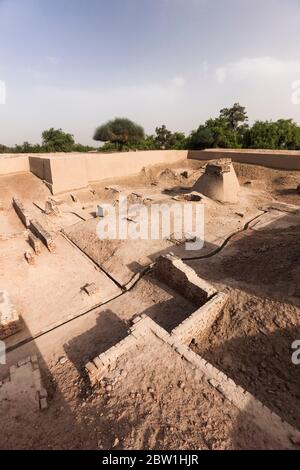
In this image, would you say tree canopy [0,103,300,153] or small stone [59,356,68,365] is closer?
small stone [59,356,68,365]

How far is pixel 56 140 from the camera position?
31.4 meters

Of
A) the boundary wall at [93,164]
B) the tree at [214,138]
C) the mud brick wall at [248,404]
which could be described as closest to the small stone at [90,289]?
the mud brick wall at [248,404]

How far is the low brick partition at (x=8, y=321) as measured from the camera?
20.1 feet

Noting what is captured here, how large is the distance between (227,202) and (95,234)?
7455 mm

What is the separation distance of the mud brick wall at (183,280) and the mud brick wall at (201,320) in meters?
0.27

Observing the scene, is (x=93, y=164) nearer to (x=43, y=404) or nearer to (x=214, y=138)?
(x=214, y=138)

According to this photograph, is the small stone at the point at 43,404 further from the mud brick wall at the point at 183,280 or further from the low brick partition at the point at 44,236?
the low brick partition at the point at 44,236

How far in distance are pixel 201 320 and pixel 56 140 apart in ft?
103

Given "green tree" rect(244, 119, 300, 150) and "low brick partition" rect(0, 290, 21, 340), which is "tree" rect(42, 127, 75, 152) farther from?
"low brick partition" rect(0, 290, 21, 340)

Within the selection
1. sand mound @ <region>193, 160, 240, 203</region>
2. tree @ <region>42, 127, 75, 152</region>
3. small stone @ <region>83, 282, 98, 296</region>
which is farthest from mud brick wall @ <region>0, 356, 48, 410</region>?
tree @ <region>42, 127, 75, 152</region>

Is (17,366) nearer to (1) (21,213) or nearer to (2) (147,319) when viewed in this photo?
(2) (147,319)

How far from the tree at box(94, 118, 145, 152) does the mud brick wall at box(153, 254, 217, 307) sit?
21.8 m

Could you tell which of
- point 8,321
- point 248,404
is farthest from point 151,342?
point 8,321

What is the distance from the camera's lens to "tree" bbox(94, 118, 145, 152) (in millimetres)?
26141
